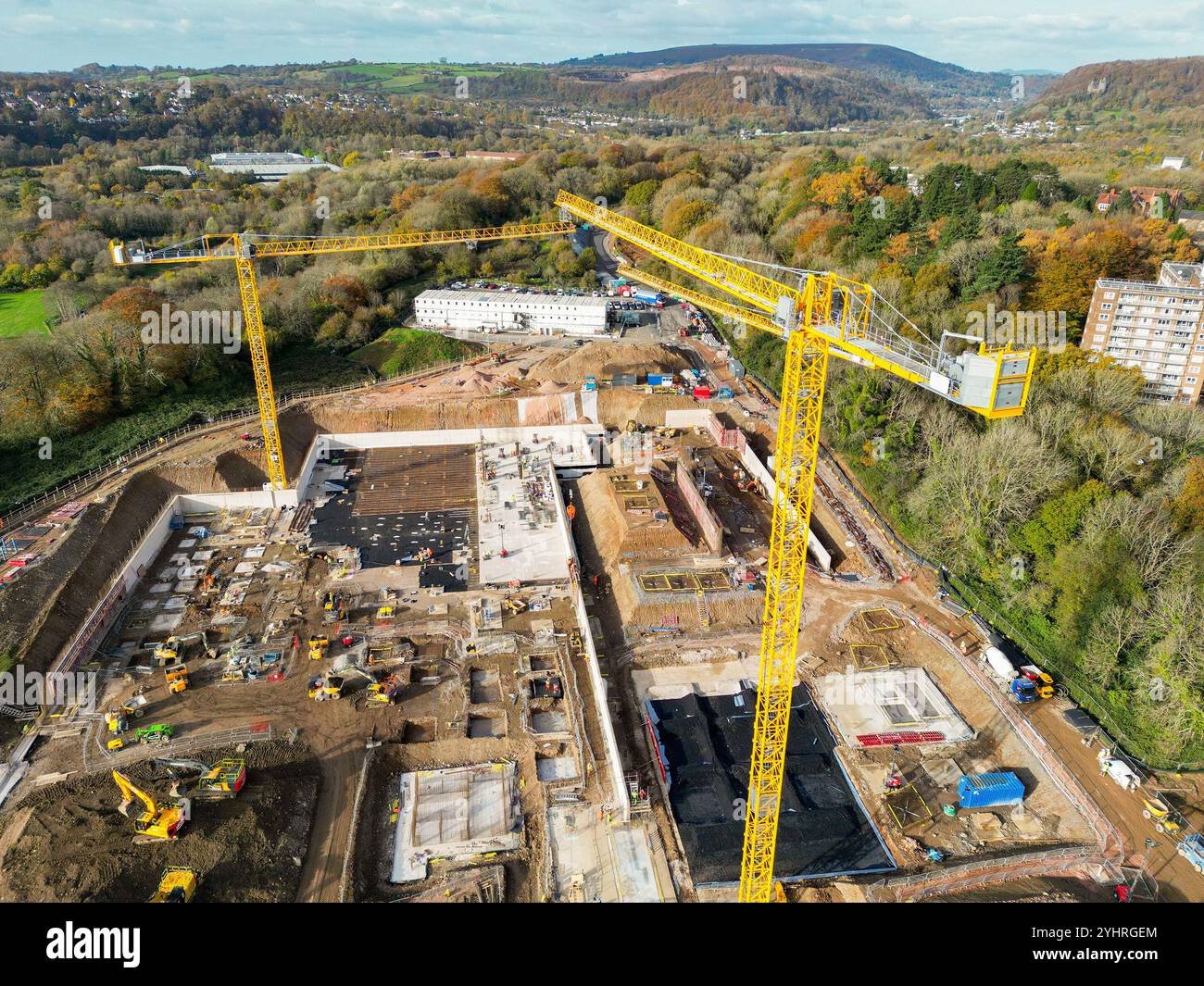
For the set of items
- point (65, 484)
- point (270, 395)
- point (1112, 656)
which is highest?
point (270, 395)

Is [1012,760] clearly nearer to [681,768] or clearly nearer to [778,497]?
[681,768]

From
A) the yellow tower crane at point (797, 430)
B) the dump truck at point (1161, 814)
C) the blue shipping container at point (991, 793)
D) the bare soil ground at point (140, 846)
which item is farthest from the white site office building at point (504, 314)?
the dump truck at point (1161, 814)

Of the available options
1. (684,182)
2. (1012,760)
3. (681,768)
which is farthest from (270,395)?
(684,182)

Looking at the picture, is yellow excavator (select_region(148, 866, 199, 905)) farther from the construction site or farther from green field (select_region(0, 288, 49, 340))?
green field (select_region(0, 288, 49, 340))

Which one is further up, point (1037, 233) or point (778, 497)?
point (1037, 233)

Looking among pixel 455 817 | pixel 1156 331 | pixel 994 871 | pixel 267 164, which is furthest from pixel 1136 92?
pixel 455 817

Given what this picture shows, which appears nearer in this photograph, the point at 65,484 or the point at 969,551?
the point at 969,551

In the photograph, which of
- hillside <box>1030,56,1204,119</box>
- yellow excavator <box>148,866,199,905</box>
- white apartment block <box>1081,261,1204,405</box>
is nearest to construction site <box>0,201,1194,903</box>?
yellow excavator <box>148,866,199,905</box>
